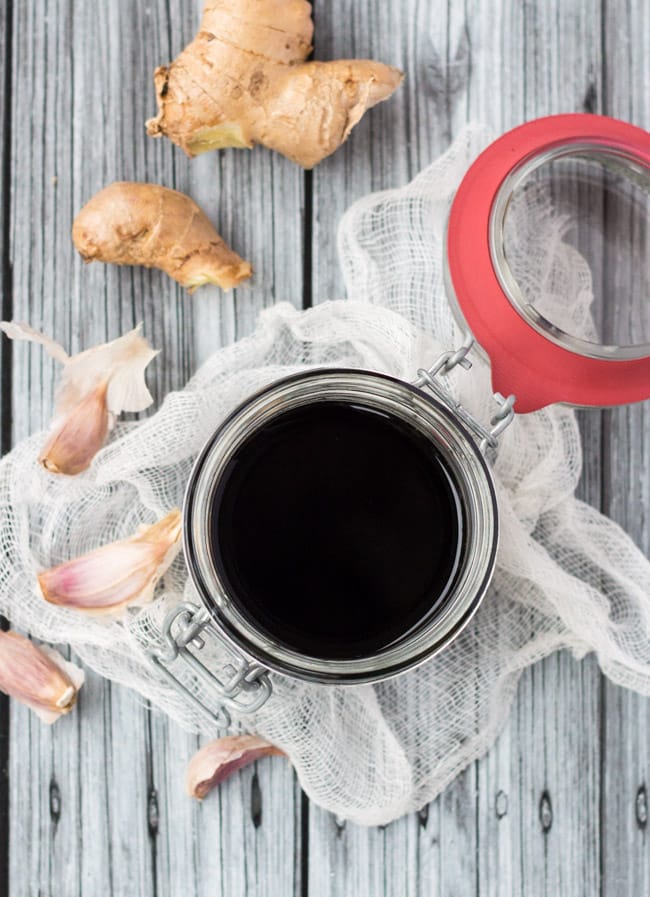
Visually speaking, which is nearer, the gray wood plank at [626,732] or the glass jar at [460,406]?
the glass jar at [460,406]

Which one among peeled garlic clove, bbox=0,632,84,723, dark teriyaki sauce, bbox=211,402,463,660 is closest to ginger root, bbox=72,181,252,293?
dark teriyaki sauce, bbox=211,402,463,660

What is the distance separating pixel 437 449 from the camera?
51 centimetres

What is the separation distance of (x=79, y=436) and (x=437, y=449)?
216 mm

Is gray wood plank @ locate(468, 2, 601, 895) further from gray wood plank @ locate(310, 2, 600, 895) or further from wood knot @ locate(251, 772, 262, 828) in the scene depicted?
wood knot @ locate(251, 772, 262, 828)

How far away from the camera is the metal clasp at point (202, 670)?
1.57ft

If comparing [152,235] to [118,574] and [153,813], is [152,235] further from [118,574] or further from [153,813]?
[153,813]

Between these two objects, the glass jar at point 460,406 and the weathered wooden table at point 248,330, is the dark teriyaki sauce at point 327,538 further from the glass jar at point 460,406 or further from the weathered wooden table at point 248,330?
the weathered wooden table at point 248,330

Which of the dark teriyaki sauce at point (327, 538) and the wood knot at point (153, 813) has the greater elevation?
the dark teriyaki sauce at point (327, 538)

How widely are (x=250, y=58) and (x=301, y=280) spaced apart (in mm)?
135

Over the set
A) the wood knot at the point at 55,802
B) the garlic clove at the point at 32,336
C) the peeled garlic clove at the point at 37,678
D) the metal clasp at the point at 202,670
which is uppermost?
the garlic clove at the point at 32,336

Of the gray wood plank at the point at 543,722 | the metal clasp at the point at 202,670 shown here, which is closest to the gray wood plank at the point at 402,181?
the gray wood plank at the point at 543,722

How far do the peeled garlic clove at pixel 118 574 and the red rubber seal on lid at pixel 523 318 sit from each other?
8.3 inches

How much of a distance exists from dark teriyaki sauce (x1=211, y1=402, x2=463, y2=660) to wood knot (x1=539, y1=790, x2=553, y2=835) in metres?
0.19

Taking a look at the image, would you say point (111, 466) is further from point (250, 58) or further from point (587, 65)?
point (587, 65)
